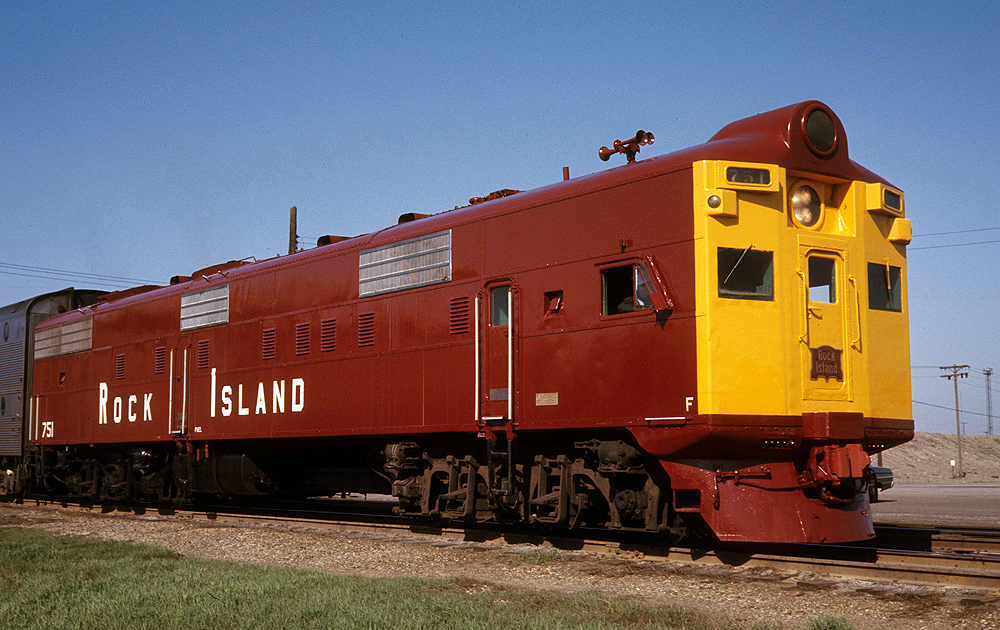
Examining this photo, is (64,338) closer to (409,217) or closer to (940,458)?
(409,217)

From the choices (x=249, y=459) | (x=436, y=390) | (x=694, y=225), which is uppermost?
(x=694, y=225)

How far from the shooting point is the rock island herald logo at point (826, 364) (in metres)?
9.56

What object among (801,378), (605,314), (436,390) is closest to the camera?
(801,378)

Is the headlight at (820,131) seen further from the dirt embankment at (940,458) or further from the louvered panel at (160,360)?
the dirt embankment at (940,458)

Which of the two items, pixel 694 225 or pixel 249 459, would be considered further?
pixel 249 459

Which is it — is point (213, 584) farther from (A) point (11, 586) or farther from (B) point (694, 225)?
(B) point (694, 225)

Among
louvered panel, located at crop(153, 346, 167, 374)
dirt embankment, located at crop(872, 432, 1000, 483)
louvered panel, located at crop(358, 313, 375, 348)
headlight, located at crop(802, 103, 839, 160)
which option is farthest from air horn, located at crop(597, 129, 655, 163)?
dirt embankment, located at crop(872, 432, 1000, 483)

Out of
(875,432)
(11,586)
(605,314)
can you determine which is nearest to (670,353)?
(605,314)

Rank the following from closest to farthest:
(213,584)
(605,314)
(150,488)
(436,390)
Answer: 1. (213,584)
2. (605,314)
3. (436,390)
4. (150,488)

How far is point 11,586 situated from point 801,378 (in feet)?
25.9

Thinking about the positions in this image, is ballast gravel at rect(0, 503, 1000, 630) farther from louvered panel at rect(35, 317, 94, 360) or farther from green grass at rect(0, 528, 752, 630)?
louvered panel at rect(35, 317, 94, 360)

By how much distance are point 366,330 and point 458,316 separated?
1903mm

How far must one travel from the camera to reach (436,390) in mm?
12016

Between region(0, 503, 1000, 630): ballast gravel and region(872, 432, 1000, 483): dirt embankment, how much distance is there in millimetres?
42016
